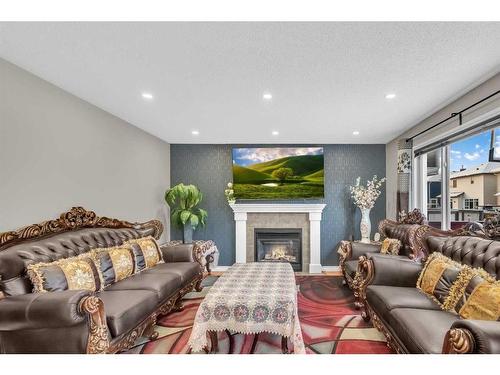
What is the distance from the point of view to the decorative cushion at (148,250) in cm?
305

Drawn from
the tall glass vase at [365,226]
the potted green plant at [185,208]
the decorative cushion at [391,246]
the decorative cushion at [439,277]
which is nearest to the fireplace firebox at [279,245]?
the tall glass vase at [365,226]

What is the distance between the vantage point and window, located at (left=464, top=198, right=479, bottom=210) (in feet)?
9.64

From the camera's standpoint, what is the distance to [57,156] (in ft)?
8.19

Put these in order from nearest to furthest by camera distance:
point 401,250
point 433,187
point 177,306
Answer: point 177,306 < point 401,250 < point 433,187

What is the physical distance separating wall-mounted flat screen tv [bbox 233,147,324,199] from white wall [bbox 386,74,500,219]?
121cm

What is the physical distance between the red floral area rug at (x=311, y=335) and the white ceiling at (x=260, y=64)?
2.33 metres

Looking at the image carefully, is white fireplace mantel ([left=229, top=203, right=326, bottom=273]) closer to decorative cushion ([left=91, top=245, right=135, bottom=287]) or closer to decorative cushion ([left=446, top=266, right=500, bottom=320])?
decorative cushion ([left=91, top=245, right=135, bottom=287])

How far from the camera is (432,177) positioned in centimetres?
379

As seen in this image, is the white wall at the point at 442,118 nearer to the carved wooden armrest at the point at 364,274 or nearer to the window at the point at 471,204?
the window at the point at 471,204

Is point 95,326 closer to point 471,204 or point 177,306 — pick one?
point 177,306

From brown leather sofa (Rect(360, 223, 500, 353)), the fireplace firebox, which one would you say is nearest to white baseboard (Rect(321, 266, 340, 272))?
the fireplace firebox

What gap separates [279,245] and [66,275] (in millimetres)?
3652

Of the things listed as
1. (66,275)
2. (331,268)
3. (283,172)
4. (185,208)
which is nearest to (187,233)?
(185,208)
